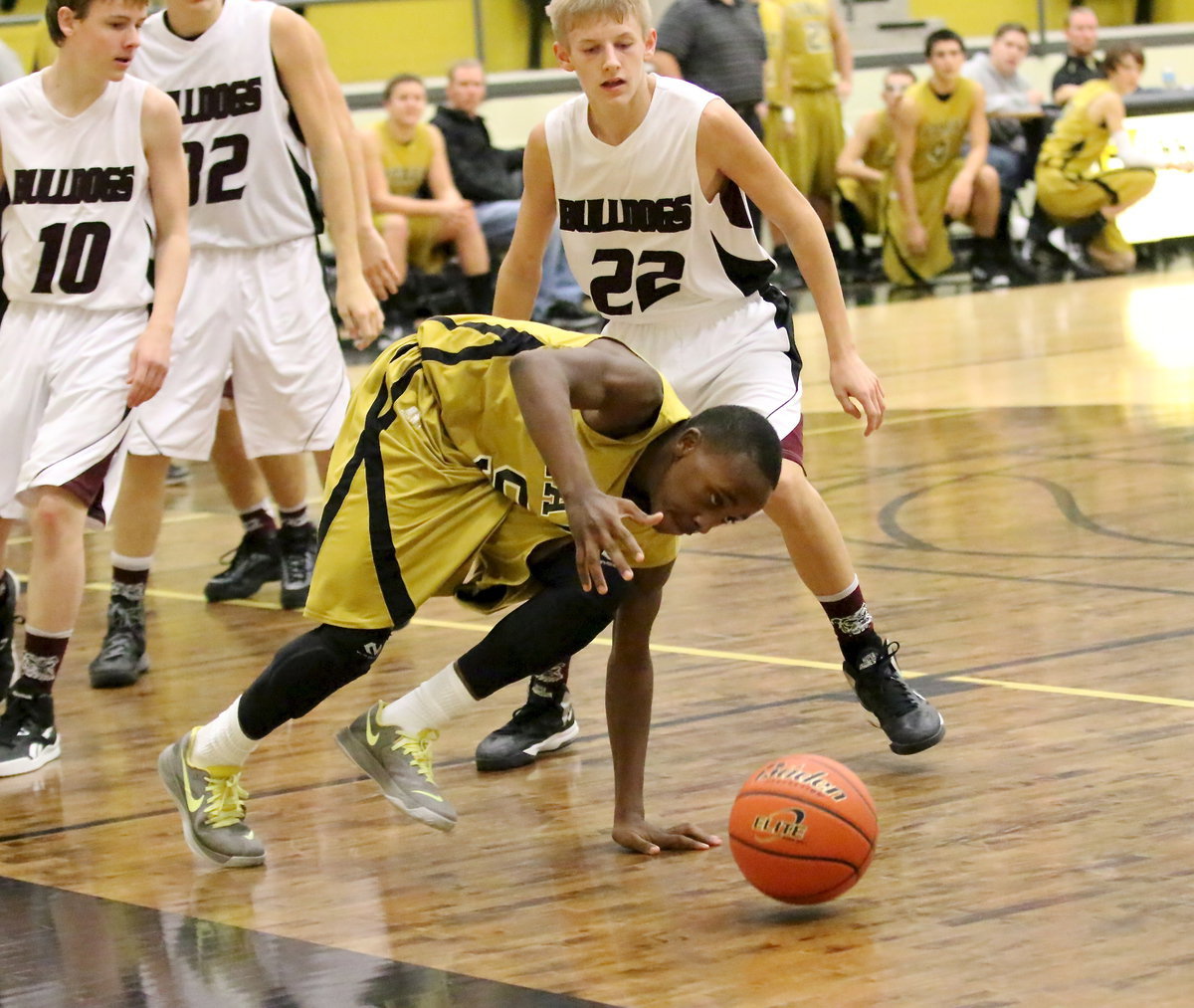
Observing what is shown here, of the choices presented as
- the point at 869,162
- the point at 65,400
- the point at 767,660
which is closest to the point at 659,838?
the point at 767,660

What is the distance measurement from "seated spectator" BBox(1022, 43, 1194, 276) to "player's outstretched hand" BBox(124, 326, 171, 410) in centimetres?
1137

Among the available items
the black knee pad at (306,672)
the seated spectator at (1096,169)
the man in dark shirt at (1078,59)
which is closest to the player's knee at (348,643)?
the black knee pad at (306,672)

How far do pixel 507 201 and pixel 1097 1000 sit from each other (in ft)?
36.1

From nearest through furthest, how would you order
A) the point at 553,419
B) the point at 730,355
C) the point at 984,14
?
the point at 553,419 < the point at 730,355 < the point at 984,14

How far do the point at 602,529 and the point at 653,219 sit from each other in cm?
135

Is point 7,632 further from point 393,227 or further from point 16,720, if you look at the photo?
point 393,227

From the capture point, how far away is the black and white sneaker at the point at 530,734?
14.4ft

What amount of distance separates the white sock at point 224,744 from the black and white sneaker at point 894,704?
131 centimetres

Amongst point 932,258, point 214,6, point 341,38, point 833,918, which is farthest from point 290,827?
point 341,38

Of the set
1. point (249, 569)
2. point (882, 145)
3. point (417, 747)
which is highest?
point (417, 747)

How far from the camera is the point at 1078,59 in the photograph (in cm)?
1616

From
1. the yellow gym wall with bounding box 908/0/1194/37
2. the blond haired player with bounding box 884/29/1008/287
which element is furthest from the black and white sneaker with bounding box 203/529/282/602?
the yellow gym wall with bounding box 908/0/1194/37

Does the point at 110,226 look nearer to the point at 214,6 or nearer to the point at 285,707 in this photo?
the point at 214,6

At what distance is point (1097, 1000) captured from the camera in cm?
280
